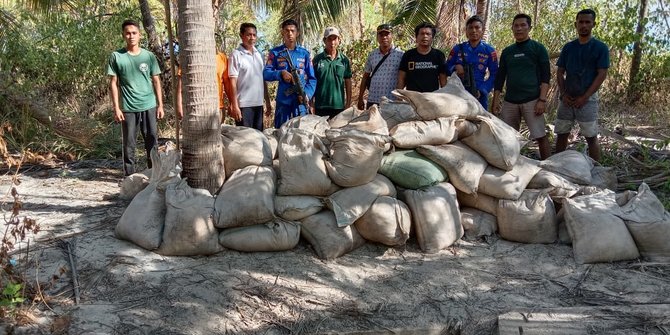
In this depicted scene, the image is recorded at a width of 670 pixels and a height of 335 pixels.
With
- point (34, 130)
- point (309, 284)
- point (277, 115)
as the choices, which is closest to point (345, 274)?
point (309, 284)

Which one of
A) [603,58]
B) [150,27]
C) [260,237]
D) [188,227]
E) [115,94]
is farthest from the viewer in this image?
[150,27]

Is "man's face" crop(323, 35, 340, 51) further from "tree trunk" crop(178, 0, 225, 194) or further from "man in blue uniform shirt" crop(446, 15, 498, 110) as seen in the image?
"tree trunk" crop(178, 0, 225, 194)

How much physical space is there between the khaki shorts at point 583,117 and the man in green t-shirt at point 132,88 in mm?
3751

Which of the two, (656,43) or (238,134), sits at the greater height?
(656,43)

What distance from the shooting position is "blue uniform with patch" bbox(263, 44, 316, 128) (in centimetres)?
477

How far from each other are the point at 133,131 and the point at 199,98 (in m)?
1.49

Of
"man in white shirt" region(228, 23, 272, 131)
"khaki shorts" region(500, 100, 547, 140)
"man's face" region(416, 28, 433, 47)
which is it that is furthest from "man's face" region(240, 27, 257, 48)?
"khaki shorts" region(500, 100, 547, 140)

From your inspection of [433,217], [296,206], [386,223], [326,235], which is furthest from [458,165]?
[296,206]

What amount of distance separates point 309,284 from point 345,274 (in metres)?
0.25

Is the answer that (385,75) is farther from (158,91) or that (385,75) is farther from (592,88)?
(158,91)

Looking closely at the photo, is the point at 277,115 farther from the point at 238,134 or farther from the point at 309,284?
the point at 309,284

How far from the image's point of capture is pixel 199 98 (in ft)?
11.0

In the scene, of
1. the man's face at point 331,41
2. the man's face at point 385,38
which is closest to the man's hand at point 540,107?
the man's face at point 385,38

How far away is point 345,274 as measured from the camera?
124 inches
